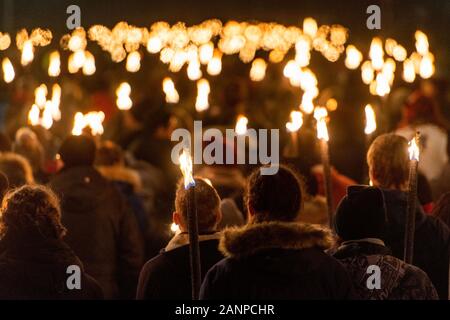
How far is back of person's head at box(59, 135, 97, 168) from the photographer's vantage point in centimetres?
866

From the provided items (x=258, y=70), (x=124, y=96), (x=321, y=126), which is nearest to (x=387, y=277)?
(x=321, y=126)

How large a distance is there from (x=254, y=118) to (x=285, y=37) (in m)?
7.45

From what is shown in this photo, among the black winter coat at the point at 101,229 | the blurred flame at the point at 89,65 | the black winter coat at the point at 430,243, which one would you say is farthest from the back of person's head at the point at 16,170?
the blurred flame at the point at 89,65

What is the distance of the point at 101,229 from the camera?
8484 millimetres

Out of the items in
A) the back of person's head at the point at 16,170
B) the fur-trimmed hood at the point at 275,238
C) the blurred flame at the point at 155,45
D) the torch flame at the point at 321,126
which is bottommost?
the fur-trimmed hood at the point at 275,238

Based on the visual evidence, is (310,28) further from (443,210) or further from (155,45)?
(443,210)

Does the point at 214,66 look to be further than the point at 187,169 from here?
Yes

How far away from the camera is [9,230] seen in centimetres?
613

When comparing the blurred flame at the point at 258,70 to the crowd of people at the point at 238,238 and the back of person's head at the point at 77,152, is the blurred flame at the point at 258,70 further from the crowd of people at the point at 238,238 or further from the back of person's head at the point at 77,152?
the back of person's head at the point at 77,152

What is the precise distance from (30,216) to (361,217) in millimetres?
1566

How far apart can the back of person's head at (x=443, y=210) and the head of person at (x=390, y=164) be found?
0.41 meters

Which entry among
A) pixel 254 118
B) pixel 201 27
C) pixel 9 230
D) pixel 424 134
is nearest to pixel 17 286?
pixel 9 230

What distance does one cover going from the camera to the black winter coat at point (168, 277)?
625 centimetres
